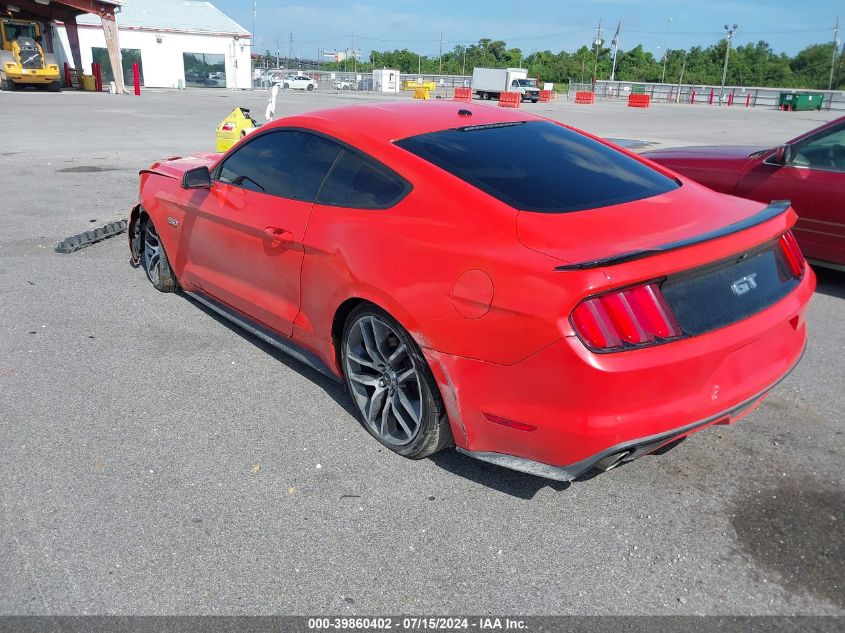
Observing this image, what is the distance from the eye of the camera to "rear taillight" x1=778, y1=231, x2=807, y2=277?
3.20 metres

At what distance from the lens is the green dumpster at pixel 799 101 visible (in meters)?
46.8

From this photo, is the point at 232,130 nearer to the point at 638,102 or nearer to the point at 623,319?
the point at 623,319

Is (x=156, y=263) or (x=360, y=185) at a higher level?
(x=360, y=185)

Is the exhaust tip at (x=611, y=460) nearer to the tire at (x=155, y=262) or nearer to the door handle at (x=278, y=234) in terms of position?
the door handle at (x=278, y=234)

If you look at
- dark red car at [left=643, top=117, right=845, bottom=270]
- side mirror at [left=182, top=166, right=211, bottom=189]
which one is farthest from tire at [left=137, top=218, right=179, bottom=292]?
dark red car at [left=643, top=117, right=845, bottom=270]

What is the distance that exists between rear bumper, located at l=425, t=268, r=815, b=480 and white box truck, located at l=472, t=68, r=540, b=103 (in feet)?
170

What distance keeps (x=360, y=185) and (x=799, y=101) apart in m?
52.4

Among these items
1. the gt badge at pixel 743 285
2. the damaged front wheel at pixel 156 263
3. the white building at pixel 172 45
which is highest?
the white building at pixel 172 45

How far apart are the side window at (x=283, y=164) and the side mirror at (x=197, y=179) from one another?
8 centimetres

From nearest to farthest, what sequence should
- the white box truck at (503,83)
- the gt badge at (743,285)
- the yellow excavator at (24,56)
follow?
the gt badge at (743,285)
the yellow excavator at (24,56)
the white box truck at (503,83)

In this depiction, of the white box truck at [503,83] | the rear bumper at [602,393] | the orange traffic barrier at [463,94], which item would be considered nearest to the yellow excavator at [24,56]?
the orange traffic barrier at [463,94]

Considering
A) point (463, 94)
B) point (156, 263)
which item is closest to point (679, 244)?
point (156, 263)

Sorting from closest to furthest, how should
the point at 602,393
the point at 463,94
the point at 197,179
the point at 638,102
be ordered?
the point at 602,393 < the point at 197,179 < the point at 638,102 < the point at 463,94

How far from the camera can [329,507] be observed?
298cm
